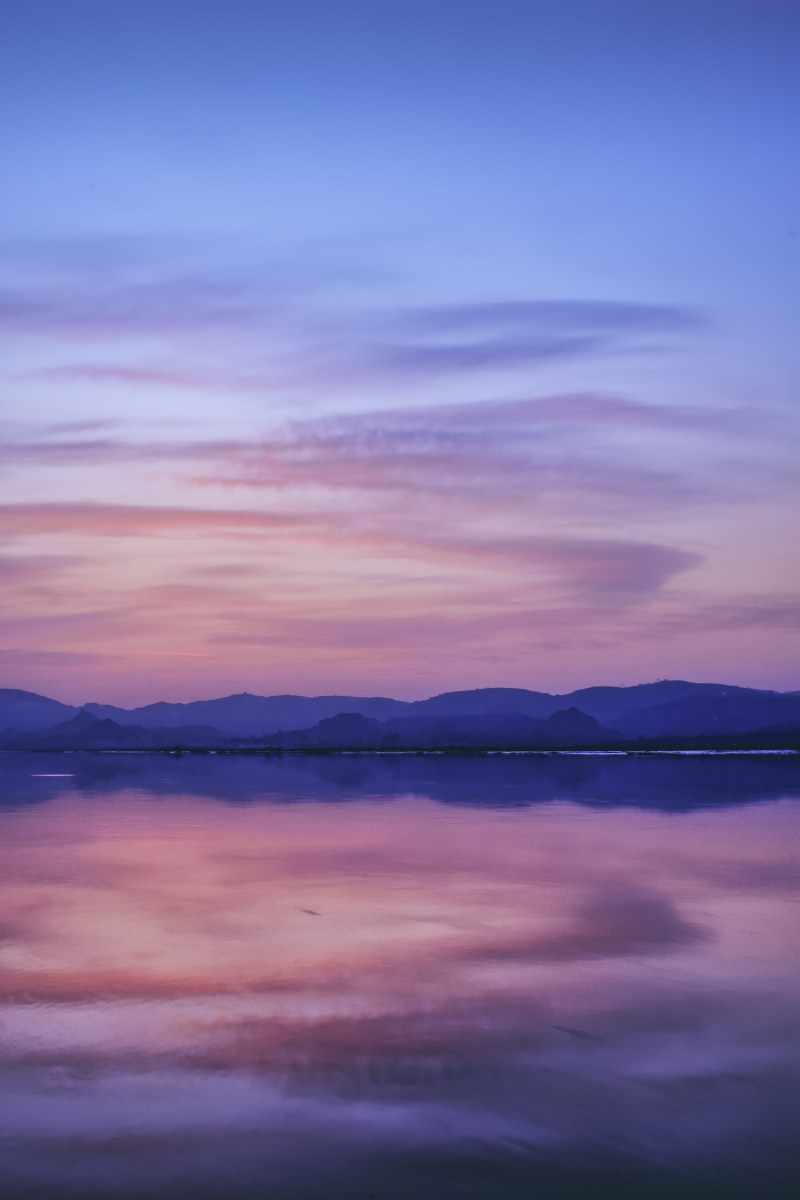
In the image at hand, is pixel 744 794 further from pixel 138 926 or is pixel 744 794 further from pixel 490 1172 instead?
pixel 490 1172

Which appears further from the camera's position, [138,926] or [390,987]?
[138,926]

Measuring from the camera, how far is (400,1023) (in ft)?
30.9

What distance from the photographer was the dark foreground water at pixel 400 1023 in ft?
21.9

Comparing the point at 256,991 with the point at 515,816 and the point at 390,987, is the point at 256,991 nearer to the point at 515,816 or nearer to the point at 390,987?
the point at 390,987

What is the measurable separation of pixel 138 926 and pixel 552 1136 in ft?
25.0

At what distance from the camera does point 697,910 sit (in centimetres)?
1450

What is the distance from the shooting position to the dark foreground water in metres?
6.66

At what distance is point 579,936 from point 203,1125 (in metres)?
6.55

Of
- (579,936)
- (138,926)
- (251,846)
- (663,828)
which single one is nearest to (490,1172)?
(579,936)

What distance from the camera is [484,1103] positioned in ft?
24.9

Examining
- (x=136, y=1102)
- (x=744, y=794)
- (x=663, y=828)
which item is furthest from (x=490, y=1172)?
(x=744, y=794)

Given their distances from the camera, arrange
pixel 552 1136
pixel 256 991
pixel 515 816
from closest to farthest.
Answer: pixel 552 1136 < pixel 256 991 < pixel 515 816

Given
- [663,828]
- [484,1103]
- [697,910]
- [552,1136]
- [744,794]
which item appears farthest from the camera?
[744,794]

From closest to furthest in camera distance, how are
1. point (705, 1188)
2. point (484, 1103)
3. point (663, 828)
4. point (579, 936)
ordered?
point (705, 1188), point (484, 1103), point (579, 936), point (663, 828)
